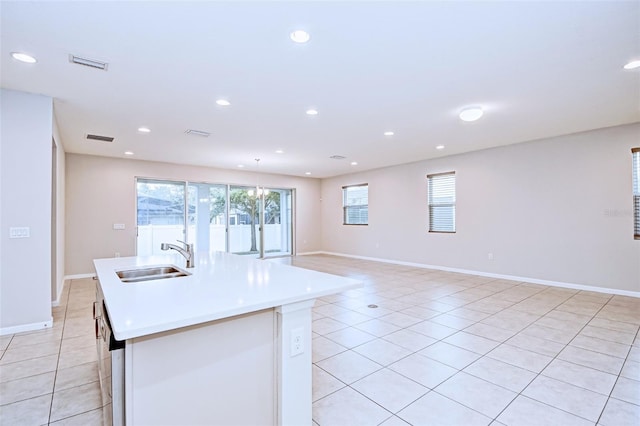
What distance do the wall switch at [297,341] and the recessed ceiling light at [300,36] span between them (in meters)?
2.00

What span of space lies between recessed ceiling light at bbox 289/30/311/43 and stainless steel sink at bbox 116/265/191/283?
1888mm

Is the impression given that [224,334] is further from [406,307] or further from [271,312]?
[406,307]

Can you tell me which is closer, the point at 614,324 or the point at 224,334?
the point at 224,334

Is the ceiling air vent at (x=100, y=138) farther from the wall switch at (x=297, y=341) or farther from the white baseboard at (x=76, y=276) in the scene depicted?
the wall switch at (x=297, y=341)

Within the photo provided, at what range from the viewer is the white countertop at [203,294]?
1.15 metres

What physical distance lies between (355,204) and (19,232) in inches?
283

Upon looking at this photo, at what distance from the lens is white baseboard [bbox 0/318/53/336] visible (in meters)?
3.18

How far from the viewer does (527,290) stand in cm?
492

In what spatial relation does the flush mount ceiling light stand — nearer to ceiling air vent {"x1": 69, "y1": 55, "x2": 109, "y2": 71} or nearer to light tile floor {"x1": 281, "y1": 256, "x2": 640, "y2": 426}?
ceiling air vent {"x1": 69, "y1": 55, "x2": 109, "y2": 71}

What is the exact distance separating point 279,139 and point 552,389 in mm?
4562

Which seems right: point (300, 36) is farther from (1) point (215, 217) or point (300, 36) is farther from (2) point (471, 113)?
(1) point (215, 217)

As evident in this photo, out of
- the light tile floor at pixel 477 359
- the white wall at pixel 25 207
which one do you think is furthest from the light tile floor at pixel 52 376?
the light tile floor at pixel 477 359

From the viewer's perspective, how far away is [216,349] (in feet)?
4.45

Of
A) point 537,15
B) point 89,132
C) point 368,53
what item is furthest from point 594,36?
point 89,132
